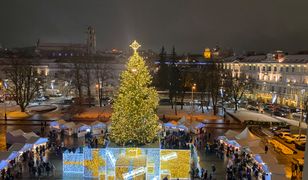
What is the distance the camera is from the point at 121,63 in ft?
234

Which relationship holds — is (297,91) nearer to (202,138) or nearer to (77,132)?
(202,138)

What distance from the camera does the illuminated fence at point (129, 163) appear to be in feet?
48.1

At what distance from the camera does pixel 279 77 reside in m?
54.6

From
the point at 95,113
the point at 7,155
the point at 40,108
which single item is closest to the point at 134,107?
the point at 7,155

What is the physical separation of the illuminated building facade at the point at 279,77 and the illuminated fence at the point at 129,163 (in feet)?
113

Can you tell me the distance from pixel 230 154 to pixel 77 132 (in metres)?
12.6

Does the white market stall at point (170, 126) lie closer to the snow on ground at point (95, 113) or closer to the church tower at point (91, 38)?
the snow on ground at point (95, 113)

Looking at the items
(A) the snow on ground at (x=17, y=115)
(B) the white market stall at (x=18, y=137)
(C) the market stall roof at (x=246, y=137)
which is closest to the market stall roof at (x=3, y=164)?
(B) the white market stall at (x=18, y=137)

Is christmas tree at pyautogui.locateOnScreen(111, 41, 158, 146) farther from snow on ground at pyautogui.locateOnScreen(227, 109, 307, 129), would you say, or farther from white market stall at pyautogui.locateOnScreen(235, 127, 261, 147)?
snow on ground at pyautogui.locateOnScreen(227, 109, 307, 129)

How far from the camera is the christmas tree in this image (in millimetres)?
15727

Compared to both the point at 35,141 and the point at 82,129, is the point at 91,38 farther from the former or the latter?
the point at 35,141

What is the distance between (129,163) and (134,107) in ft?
8.86

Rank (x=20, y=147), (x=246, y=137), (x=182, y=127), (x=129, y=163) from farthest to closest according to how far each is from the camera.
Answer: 1. (x=182, y=127)
2. (x=246, y=137)
3. (x=20, y=147)
4. (x=129, y=163)

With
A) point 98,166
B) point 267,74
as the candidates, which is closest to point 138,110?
point 98,166
